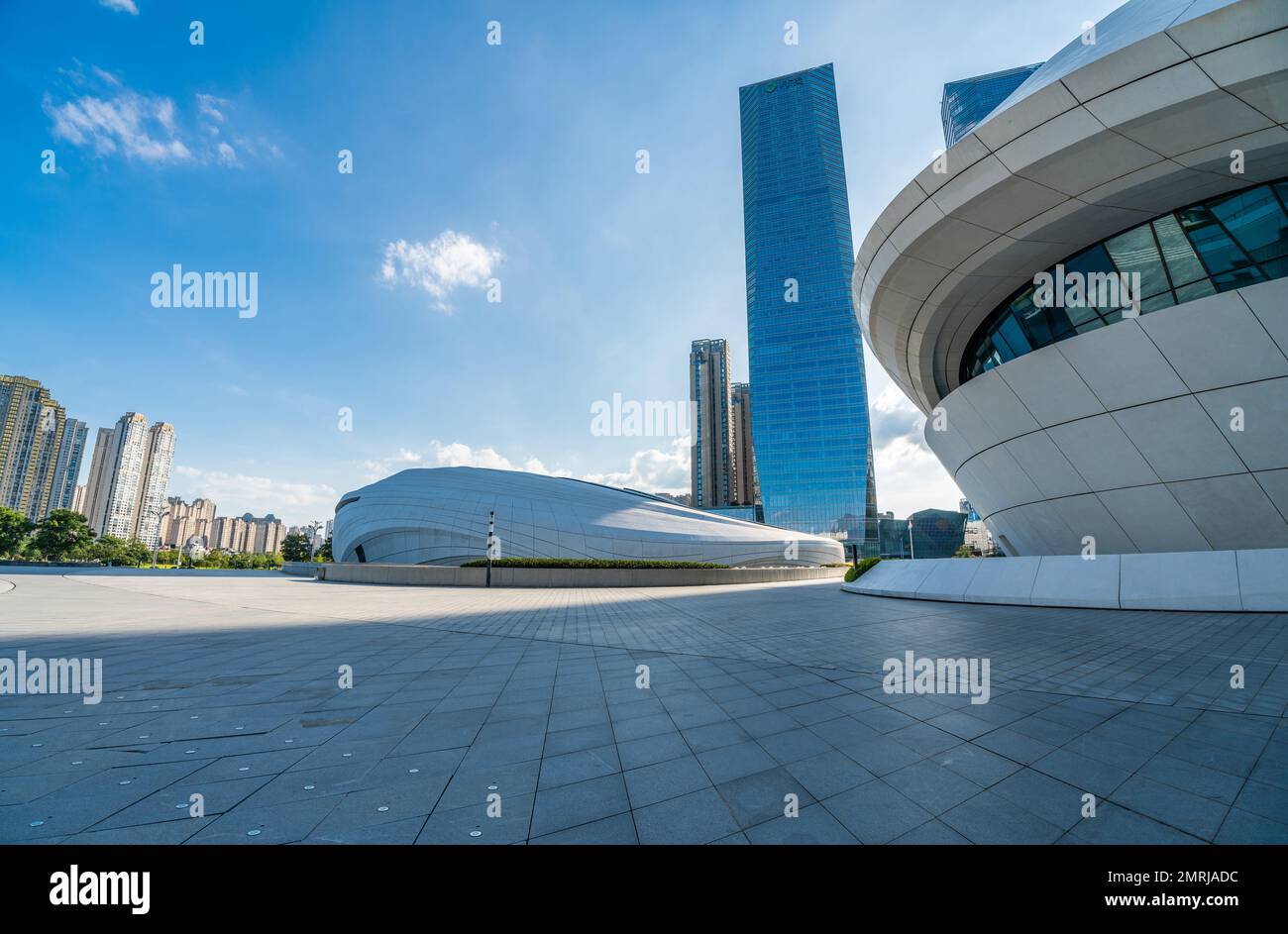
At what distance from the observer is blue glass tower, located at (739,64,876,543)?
87375mm

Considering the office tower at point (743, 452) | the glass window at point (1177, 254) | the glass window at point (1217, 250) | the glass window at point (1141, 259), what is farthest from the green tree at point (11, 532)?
the office tower at point (743, 452)

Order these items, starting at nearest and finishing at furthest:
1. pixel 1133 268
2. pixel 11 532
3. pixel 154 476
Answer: pixel 1133 268
pixel 11 532
pixel 154 476

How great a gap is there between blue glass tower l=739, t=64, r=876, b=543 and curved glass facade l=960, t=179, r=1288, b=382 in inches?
2955

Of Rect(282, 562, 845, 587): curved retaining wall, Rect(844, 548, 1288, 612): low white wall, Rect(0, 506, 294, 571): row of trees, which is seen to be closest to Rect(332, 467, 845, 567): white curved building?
Rect(282, 562, 845, 587): curved retaining wall

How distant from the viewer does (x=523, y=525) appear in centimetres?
3550

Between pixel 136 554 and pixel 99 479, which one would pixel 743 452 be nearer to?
pixel 136 554

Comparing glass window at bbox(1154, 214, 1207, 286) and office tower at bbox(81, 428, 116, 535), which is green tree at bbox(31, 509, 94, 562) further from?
glass window at bbox(1154, 214, 1207, 286)

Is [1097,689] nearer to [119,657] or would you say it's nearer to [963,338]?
[119,657]

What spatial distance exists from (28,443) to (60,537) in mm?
34576

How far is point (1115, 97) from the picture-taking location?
9633 millimetres

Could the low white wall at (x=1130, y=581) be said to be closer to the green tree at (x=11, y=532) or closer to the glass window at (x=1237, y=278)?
the glass window at (x=1237, y=278)

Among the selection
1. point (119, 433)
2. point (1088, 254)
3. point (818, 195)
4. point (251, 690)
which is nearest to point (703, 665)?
point (251, 690)

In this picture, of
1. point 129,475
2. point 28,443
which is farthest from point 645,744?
point 129,475

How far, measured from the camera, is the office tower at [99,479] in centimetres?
9044
